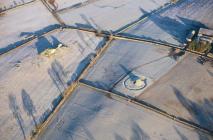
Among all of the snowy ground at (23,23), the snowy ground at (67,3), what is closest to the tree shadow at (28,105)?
the snowy ground at (23,23)

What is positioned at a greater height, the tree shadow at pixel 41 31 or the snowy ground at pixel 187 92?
the tree shadow at pixel 41 31

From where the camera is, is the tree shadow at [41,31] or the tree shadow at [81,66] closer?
the tree shadow at [81,66]

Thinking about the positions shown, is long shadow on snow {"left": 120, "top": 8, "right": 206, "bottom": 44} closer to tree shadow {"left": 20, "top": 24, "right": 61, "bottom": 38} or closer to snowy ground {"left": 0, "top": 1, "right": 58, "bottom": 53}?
tree shadow {"left": 20, "top": 24, "right": 61, "bottom": 38}

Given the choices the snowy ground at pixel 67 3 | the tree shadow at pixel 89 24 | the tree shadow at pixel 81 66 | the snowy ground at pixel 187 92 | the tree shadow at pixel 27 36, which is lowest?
the snowy ground at pixel 187 92

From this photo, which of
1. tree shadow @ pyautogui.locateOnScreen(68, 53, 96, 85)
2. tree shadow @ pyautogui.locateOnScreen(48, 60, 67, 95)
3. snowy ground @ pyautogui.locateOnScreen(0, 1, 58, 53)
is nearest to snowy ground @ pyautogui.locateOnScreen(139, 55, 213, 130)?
tree shadow @ pyautogui.locateOnScreen(68, 53, 96, 85)

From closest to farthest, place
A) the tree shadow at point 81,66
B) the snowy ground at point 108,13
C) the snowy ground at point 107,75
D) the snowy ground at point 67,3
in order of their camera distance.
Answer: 1. the snowy ground at point 107,75
2. the tree shadow at point 81,66
3. the snowy ground at point 108,13
4. the snowy ground at point 67,3

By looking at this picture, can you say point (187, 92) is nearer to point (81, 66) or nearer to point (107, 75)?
point (107, 75)

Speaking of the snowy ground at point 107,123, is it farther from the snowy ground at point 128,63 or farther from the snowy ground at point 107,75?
the snowy ground at point 128,63
